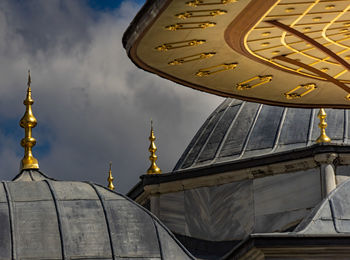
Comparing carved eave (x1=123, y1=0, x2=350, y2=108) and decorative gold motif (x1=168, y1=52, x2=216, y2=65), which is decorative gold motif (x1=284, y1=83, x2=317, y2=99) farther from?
decorative gold motif (x1=168, y1=52, x2=216, y2=65)

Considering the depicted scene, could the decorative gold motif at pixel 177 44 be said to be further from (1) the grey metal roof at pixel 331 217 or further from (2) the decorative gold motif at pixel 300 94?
(1) the grey metal roof at pixel 331 217

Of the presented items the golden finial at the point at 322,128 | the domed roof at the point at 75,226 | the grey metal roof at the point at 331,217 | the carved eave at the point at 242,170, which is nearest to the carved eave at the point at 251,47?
the domed roof at the point at 75,226

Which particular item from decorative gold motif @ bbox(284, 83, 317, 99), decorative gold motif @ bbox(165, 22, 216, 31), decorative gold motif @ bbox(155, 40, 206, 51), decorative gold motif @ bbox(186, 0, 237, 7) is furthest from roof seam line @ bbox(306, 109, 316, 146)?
decorative gold motif @ bbox(186, 0, 237, 7)

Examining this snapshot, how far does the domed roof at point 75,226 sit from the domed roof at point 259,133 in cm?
1784

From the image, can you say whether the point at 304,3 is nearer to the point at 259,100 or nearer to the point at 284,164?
the point at 259,100

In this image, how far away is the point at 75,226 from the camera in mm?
28438

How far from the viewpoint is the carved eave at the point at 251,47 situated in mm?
18328

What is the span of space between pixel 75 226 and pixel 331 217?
24.0 feet

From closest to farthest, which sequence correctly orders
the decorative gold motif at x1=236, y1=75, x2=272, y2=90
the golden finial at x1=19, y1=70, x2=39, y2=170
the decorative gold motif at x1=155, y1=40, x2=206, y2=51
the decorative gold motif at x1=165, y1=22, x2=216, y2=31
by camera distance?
1. the decorative gold motif at x1=165, y1=22, x2=216, y2=31
2. the decorative gold motif at x1=155, y1=40, x2=206, y2=51
3. the decorative gold motif at x1=236, y1=75, x2=272, y2=90
4. the golden finial at x1=19, y1=70, x2=39, y2=170

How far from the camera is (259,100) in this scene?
22250 mm

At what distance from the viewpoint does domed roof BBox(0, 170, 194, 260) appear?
1098 inches

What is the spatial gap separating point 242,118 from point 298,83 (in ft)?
89.9

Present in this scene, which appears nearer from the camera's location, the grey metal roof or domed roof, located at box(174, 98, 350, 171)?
the grey metal roof

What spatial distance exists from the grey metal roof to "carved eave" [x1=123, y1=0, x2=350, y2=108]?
34.1 ft
